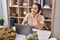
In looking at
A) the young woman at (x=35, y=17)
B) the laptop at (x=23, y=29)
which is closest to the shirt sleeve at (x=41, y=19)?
the young woman at (x=35, y=17)

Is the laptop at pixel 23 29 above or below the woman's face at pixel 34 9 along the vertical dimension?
below

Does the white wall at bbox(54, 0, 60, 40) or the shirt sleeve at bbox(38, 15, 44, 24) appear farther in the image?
the shirt sleeve at bbox(38, 15, 44, 24)

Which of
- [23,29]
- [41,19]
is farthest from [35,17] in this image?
[23,29]

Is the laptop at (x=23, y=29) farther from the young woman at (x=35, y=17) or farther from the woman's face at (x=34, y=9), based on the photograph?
the woman's face at (x=34, y=9)

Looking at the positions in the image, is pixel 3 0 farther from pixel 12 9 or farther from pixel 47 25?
pixel 47 25

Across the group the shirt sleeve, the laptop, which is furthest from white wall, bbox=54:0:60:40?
the laptop

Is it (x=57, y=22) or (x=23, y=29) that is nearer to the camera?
(x=57, y=22)

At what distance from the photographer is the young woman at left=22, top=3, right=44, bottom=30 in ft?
4.72

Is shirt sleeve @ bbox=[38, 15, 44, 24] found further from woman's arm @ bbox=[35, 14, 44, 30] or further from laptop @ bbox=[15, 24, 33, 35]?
laptop @ bbox=[15, 24, 33, 35]

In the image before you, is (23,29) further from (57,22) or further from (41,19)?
(57,22)

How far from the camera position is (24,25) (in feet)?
5.07

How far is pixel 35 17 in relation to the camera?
147cm

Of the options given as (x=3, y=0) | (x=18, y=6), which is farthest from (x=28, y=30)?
(x=3, y=0)

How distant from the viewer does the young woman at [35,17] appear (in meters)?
1.44
